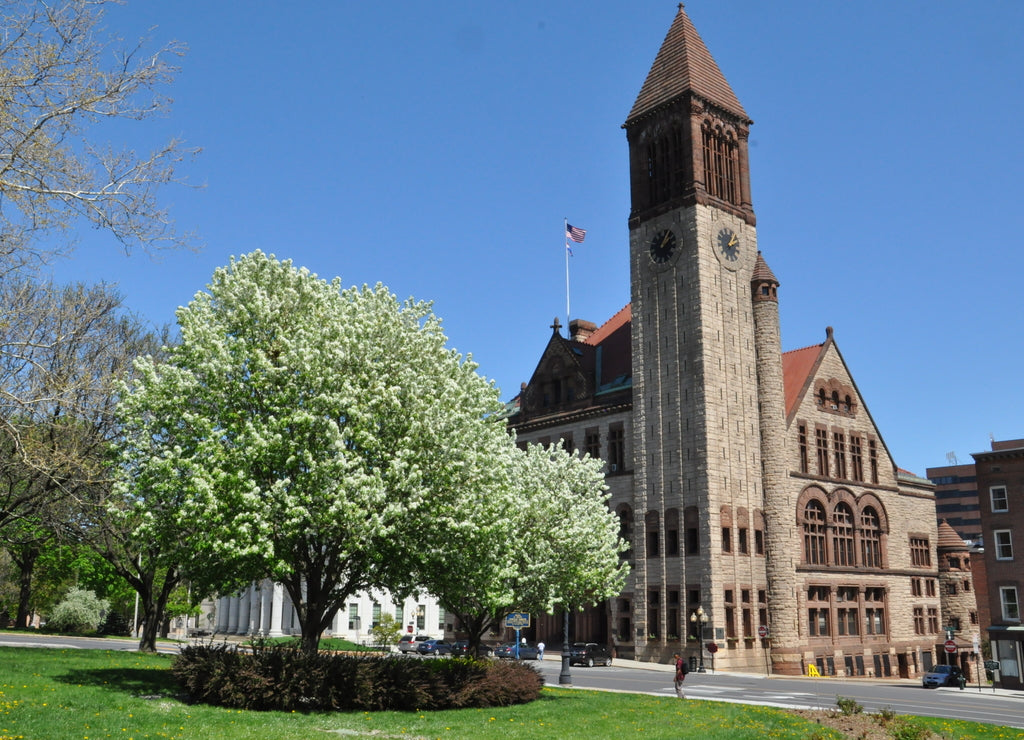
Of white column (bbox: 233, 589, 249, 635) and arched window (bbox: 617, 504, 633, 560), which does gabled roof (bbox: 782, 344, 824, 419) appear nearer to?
arched window (bbox: 617, 504, 633, 560)

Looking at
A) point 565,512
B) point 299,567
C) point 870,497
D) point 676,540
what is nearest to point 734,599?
point 676,540

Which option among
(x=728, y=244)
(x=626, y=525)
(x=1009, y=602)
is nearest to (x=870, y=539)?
(x=1009, y=602)

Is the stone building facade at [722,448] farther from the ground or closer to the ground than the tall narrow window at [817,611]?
farther from the ground

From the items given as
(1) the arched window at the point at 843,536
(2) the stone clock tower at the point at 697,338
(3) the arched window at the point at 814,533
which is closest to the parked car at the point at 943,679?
(2) the stone clock tower at the point at 697,338

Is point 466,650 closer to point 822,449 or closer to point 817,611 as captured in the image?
point 817,611

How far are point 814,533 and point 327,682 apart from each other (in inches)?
1879

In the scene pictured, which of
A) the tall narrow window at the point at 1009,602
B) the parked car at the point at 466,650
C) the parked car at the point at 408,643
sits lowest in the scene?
the parked car at the point at 408,643

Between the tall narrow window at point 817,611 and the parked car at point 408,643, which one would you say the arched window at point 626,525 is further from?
the parked car at point 408,643

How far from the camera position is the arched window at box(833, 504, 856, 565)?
64.1m

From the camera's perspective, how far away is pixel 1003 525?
58.5 metres

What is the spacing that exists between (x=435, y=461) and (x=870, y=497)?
53.0m

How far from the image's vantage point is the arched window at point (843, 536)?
64125 mm

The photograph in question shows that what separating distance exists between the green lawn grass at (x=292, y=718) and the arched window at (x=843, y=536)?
127 ft

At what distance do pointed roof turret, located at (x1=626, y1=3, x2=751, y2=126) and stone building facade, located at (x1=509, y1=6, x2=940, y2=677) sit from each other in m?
0.18
